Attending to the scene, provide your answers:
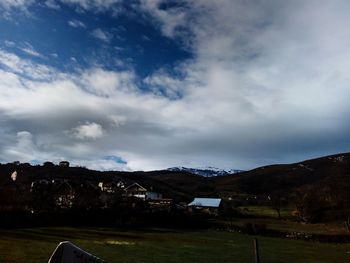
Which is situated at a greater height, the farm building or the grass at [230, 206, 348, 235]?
the farm building

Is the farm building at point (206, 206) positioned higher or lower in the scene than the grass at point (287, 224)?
higher

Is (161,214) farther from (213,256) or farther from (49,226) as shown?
(213,256)

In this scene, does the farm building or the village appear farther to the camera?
the farm building

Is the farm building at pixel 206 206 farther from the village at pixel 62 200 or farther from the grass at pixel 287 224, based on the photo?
the village at pixel 62 200

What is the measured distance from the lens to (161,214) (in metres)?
96.6

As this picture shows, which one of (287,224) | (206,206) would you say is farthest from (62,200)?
(287,224)

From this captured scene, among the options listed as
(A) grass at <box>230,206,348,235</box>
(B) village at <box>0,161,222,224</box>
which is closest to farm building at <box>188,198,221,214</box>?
(A) grass at <box>230,206,348,235</box>

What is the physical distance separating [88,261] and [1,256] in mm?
29931

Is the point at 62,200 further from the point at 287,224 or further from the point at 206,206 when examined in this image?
the point at 287,224

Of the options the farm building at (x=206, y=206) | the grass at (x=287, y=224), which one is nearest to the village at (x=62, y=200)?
the farm building at (x=206, y=206)

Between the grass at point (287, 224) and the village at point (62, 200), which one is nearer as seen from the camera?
the village at point (62, 200)

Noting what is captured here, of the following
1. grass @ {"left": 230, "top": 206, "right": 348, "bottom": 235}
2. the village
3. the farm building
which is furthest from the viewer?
the farm building

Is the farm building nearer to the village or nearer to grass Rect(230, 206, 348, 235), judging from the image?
grass Rect(230, 206, 348, 235)

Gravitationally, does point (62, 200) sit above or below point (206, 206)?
below
